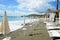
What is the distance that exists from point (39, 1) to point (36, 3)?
1.27 feet

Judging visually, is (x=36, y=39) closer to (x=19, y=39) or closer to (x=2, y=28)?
(x=19, y=39)

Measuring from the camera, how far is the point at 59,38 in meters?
2.55

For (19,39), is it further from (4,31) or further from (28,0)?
(28,0)

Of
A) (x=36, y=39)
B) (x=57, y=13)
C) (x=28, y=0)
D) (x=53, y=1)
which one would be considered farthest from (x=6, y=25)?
(x=28, y=0)

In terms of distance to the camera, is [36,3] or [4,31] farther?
[36,3]

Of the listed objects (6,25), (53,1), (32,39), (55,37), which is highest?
(53,1)

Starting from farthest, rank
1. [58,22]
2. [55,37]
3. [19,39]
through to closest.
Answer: [58,22] → [19,39] → [55,37]

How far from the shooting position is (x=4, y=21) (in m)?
2.94

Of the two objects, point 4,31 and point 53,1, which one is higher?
point 53,1

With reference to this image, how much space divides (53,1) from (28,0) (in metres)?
6.88

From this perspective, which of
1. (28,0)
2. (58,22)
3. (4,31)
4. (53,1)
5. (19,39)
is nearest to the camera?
(4,31)

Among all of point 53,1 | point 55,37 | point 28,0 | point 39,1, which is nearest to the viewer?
point 55,37

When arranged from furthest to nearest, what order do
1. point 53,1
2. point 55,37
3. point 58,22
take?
1. point 53,1
2. point 58,22
3. point 55,37

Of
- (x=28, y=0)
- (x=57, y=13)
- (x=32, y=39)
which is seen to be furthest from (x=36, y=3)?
(x=32, y=39)
